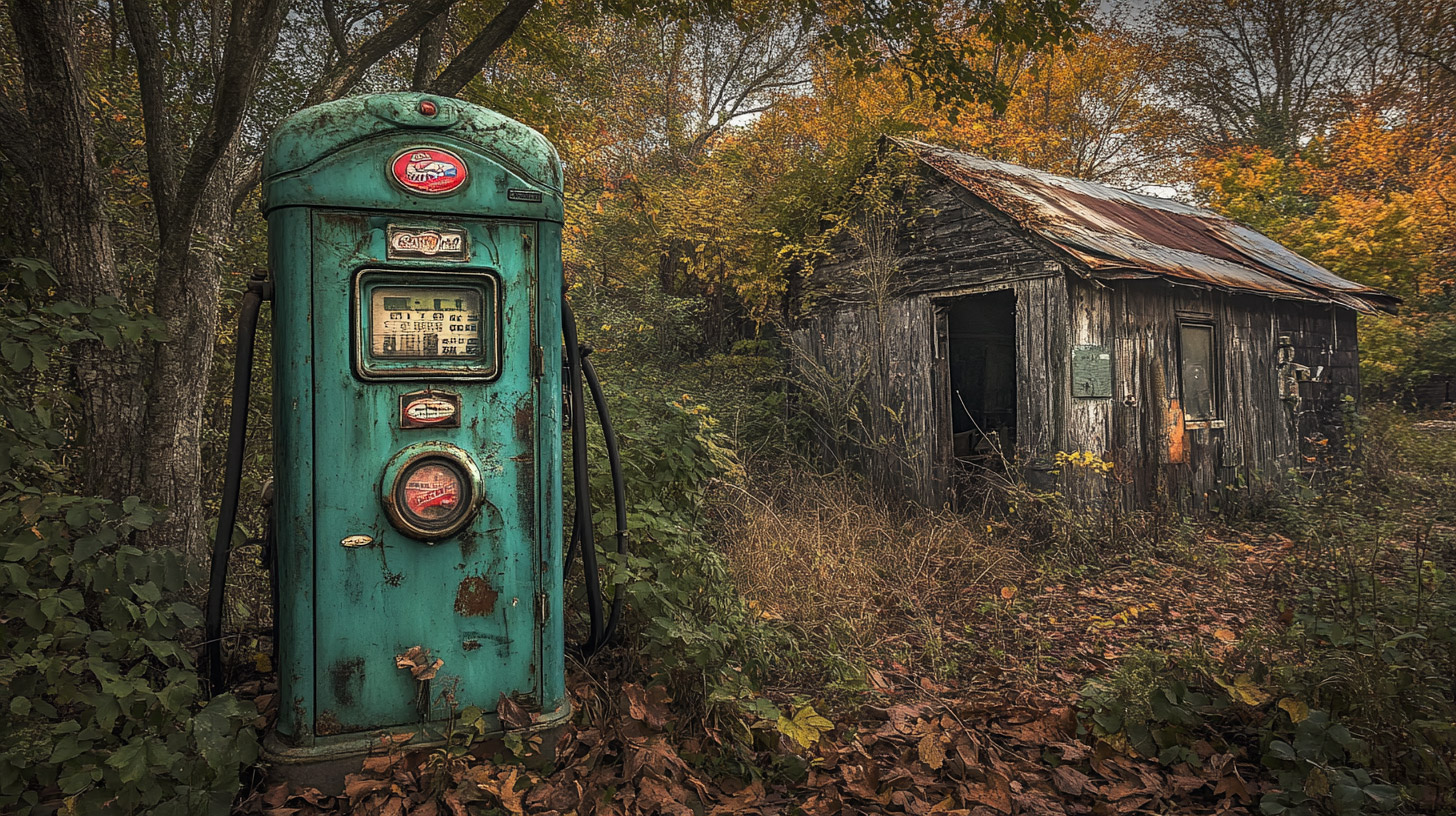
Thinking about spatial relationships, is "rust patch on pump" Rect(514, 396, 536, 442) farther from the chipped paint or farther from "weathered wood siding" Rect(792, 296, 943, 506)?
"weathered wood siding" Rect(792, 296, 943, 506)

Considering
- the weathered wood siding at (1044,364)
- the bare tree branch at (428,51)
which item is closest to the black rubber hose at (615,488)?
the bare tree branch at (428,51)

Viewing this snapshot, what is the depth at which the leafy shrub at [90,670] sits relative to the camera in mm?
2287

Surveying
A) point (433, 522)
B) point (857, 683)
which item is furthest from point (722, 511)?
point (433, 522)

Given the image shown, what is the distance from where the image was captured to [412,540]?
2.59 metres

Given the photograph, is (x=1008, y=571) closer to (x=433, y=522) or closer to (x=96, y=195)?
(x=433, y=522)

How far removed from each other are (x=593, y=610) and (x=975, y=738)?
1.66 metres

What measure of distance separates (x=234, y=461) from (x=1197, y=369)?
8974 millimetres

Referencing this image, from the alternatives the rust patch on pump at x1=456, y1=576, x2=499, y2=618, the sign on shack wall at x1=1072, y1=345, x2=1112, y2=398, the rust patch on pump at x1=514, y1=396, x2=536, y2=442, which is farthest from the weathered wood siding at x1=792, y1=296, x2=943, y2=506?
the rust patch on pump at x1=456, y1=576, x2=499, y2=618

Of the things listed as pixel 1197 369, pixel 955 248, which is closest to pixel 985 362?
pixel 1197 369

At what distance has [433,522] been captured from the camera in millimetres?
2582

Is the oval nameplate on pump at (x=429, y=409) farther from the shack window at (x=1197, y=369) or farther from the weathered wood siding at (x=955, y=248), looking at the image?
the shack window at (x=1197, y=369)

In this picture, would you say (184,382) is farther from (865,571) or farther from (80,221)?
(865,571)

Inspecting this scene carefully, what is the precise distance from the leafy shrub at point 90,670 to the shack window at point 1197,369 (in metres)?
8.69

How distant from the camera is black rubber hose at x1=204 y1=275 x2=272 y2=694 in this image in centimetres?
263
